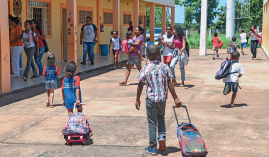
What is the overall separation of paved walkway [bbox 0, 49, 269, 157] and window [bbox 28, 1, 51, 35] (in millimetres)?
5254

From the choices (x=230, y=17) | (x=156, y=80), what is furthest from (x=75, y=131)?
(x=230, y=17)

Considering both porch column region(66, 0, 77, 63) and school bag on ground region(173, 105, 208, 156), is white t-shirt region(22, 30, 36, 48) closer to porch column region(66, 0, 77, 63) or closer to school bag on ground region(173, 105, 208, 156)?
porch column region(66, 0, 77, 63)

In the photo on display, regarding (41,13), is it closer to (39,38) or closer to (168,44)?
(39,38)

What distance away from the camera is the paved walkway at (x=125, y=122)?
507 centimetres

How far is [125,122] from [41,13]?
985 cm

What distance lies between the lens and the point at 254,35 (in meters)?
19.0

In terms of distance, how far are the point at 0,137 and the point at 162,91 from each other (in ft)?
8.78

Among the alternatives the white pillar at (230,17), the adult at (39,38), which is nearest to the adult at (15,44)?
the adult at (39,38)

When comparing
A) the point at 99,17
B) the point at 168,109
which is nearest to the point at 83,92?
the point at 168,109

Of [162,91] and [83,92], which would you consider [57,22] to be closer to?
[83,92]

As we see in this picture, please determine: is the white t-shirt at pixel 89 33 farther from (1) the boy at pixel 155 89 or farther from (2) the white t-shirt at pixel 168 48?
(1) the boy at pixel 155 89

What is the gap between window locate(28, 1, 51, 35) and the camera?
563 inches

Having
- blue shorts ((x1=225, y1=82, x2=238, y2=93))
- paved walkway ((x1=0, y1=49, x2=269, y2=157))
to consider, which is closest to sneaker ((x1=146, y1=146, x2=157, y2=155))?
paved walkway ((x1=0, y1=49, x2=269, y2=157))

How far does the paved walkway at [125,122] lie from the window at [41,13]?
5.25 meters
